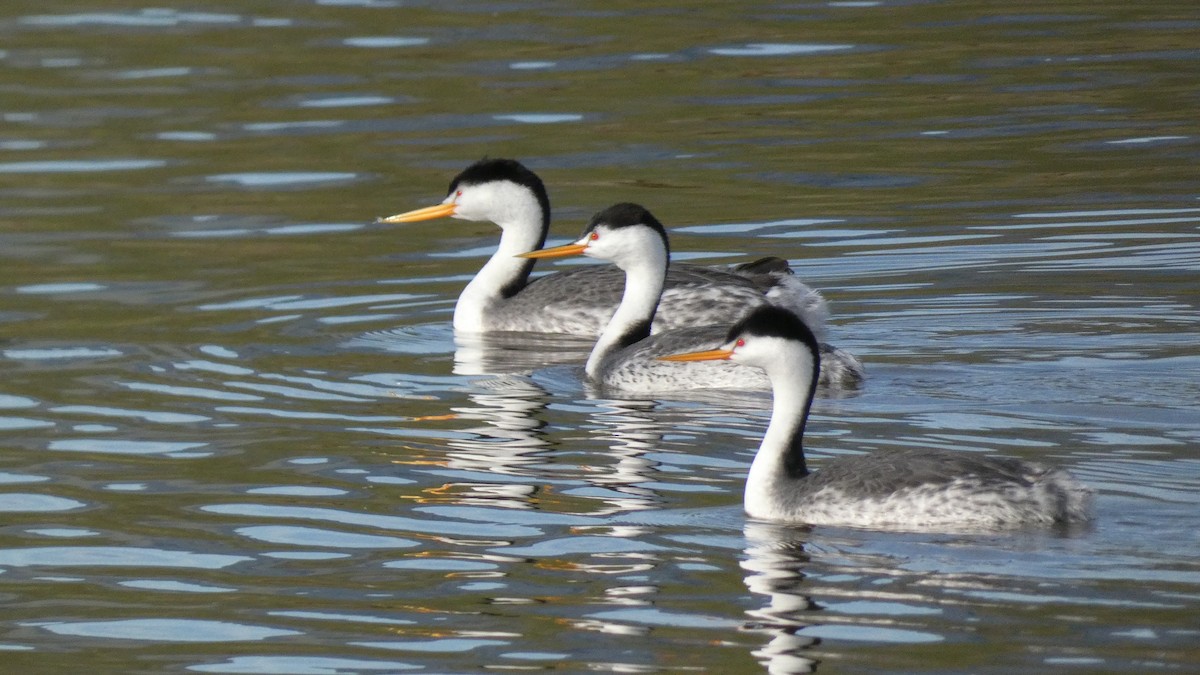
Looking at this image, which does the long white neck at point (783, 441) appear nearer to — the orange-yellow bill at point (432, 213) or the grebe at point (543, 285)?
the grebe at point (543, 285)

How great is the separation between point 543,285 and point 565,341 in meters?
0.58

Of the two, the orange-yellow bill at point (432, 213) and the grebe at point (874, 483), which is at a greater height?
the orange-yellow bill at point (432, 213)

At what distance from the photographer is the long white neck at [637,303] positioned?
12.7 m

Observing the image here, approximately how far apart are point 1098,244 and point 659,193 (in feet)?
14.8

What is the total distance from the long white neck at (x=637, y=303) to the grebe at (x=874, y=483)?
3.09 metres

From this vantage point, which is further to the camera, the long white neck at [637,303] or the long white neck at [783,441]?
the long white neck at [637,303]

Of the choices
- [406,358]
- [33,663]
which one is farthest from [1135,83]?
[33,663]

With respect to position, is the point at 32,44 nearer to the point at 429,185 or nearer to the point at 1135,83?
the point at 429,185

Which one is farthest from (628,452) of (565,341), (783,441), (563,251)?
(565,341)

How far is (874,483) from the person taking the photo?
29.0 feet

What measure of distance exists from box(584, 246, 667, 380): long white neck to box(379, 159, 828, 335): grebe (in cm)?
60

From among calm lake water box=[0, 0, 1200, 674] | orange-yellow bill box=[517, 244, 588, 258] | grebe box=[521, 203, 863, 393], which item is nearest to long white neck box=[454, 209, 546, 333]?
calm lake water box=[0, 0, 1200, 674]

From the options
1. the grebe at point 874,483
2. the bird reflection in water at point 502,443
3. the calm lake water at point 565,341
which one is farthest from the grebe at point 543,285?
the grebe at point 874,483

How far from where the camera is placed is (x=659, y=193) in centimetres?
1825
